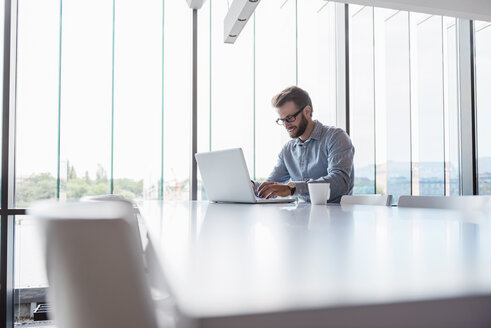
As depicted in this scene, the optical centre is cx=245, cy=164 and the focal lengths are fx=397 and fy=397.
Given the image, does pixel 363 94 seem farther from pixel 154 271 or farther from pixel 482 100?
pixel 154 271

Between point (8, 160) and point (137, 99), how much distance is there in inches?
48.7

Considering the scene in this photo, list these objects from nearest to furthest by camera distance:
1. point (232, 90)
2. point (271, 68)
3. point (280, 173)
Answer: point (280, 173)
point (232, 90)
point (271, 68)

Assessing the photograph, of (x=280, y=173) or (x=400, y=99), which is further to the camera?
(x=400, y=99)

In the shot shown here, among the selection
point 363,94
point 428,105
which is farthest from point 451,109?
point 363,94

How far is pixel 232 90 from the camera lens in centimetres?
414

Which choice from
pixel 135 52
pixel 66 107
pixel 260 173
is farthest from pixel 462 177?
pixel 66 107

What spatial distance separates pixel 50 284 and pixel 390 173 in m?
4.68

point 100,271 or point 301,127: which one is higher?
point 301,127

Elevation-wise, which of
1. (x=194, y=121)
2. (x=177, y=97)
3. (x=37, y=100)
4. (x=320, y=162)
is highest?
(x=177, y=97)

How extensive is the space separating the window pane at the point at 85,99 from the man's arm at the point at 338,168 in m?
2.09

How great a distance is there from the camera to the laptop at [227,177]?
196 cm

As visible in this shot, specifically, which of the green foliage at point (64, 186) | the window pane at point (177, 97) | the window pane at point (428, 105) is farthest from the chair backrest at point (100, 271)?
the window pane at point (428, 105)

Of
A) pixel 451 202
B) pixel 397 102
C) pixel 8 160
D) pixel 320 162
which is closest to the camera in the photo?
pixel 451 202

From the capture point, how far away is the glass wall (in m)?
4.64
